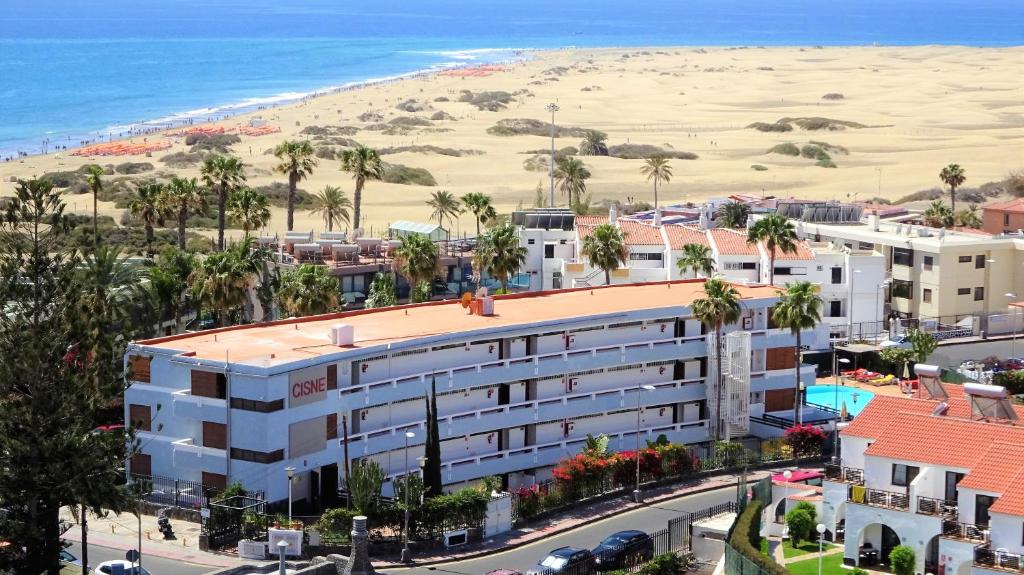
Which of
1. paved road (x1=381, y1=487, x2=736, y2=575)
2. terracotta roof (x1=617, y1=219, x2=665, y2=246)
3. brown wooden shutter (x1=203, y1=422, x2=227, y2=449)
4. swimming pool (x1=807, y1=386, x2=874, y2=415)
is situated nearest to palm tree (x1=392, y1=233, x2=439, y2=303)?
terracotta roof (x1=617, y1=219, x2=665, y2=246)

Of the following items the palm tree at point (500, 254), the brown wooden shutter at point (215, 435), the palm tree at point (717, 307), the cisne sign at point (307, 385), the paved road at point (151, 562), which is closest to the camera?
the paved road at point (151, 562)

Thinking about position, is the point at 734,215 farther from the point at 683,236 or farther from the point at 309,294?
the point at 309,294

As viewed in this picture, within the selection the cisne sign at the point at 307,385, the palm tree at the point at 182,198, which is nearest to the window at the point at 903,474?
the cisne sign at the point at 307,385

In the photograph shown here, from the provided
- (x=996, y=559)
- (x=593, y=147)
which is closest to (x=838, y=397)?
(x=996, y=559)

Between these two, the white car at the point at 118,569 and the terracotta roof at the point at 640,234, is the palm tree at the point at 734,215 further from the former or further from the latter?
the white car at the point at 118,569

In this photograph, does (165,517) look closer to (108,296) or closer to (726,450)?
(108,296)

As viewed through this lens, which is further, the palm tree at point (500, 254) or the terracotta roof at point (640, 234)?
the terracotta roof at point (640, 234)
